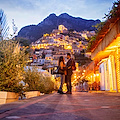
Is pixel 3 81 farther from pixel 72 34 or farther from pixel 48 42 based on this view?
pixel 72 34

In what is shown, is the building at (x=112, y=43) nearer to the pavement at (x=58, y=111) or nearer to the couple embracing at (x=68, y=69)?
the couple embracing at (x=68, y=69)

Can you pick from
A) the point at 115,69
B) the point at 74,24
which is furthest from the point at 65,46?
the point at 115,69

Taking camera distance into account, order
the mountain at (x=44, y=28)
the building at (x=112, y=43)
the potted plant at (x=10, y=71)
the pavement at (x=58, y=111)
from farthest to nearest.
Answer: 1. the mountain at (x=44, y=28)
2. the building at (x=112, y=43)
3. the potted plant at (x=10, y=71)
4. the pavement at (x=58, y=111)

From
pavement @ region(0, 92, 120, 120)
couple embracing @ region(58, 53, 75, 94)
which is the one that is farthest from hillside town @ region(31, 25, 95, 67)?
pavement @ region(0, 92, 120, 120)

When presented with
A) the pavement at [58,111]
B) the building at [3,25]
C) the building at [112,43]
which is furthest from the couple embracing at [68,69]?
the pavement at [58,111]

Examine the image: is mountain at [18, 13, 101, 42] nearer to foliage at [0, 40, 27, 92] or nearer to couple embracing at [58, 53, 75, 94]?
couple embracing at [58, 53, 75, 94]

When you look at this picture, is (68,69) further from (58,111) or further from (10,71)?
(58,111)

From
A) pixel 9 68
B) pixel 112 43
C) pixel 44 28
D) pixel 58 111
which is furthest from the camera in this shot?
pixel 44 28

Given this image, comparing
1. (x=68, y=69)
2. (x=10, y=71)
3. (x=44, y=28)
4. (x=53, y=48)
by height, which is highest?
(x=44, y=28)

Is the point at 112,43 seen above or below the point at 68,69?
above

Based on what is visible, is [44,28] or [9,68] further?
[44,28]

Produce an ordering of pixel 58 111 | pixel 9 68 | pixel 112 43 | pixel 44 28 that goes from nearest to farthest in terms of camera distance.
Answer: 1. pixel 58 111
2. pixel 9 68
3. pixel 112 43
4. pixel 44 28

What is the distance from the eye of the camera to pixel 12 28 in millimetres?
4645

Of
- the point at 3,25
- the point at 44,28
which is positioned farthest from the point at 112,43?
the point at 44,28
